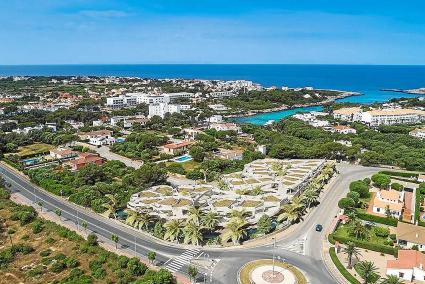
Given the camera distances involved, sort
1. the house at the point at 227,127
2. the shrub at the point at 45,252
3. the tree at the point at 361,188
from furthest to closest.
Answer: the house at the point at 227,127 < the tree at the point at 361,188 < the shrub at the point at 45,252

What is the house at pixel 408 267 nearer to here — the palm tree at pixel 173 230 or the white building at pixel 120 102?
the palm tree at pixel 173 230

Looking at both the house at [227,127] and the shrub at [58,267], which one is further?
the house at [227,127]

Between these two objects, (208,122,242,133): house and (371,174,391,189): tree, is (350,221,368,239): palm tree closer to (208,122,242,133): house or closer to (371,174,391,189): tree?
(371,174,391,189): tree

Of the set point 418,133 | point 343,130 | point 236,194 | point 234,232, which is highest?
point 418,133

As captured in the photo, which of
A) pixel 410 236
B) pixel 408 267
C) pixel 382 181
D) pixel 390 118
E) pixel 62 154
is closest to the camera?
pixel 408 267

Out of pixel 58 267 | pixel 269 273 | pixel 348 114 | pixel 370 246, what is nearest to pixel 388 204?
pixel 370 246

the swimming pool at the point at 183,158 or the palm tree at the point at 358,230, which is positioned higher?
the palm tree at the point at 358,230

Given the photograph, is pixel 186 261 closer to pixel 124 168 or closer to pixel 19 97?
pixel 124 168

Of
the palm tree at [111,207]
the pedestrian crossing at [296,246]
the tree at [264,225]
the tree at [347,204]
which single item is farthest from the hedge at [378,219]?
the palm tree at [111,207]

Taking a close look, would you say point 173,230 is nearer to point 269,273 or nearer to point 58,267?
point 269,273
